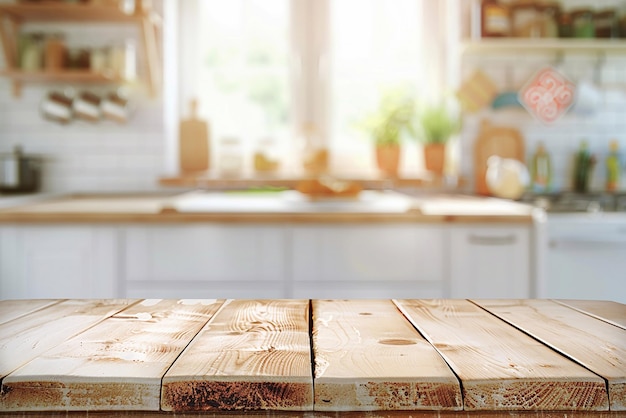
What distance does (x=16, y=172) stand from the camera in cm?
294

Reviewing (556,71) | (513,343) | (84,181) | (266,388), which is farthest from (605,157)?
(266,388)

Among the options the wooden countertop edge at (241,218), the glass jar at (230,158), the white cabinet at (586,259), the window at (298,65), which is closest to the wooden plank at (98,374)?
the wooden countertop edge at (241,218)

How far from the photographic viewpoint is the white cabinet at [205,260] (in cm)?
238

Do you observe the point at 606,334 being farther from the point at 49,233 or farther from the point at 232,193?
the point at 232,193

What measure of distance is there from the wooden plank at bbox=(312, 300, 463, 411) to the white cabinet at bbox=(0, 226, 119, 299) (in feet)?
5.73

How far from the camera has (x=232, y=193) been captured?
9.89ft

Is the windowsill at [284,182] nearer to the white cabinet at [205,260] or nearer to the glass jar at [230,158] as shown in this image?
the glass jar at [230,158]

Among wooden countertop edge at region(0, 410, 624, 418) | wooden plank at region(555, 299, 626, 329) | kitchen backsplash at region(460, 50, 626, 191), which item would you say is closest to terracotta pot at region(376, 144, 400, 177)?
kitchen backsplash at region(460, 50, 626, 191)

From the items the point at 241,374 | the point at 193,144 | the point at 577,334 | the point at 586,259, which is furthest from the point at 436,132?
the point at 241,374

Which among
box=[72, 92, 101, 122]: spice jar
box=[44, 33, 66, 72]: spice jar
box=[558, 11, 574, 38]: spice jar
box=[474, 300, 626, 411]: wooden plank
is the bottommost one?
box=[474, 300, 626, 411]: wooden plank

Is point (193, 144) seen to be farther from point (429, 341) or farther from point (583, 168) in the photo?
point (429, 341)

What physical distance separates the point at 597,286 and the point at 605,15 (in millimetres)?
1415

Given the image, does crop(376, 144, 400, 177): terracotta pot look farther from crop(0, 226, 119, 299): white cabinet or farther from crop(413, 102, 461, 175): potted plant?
crop(0, 226, 119, 299): white cabinet

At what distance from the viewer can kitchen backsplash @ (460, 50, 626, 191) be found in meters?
3.28
